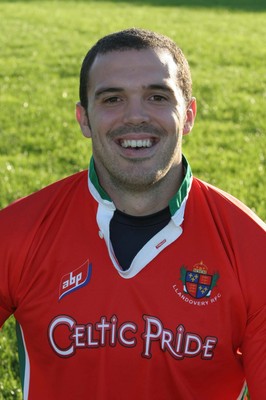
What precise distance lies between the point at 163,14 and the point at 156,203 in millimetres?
18170

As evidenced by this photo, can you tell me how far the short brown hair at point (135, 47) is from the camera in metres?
3.47

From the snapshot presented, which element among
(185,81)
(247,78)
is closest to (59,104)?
(247,78)

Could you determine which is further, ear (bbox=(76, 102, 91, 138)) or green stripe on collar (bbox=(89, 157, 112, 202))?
ear (bbox=(76, 102, 91, 138))

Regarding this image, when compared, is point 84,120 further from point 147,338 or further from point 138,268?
point 147,338

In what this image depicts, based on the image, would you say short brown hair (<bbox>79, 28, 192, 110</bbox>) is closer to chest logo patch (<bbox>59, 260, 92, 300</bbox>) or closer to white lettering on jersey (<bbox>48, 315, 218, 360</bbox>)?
chest logo patch (<bbox>59, 260, 92, 300</bbox>)

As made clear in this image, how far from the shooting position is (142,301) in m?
3.33

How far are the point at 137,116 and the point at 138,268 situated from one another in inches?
25.3

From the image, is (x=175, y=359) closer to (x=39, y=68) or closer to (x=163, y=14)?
(x=39, y=68)

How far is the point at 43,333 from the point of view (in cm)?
343

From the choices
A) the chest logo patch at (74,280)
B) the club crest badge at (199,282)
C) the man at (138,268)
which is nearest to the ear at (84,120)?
the man at (138,268)

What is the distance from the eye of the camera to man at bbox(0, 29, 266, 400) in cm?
333

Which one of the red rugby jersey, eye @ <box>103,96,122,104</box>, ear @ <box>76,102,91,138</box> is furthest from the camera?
ear @ <box>76,102,91,138</box>

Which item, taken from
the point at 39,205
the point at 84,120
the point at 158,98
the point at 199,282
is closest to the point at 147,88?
the point at 158,98

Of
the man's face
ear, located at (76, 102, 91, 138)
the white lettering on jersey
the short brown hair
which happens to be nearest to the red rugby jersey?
the white lettering on jersey
